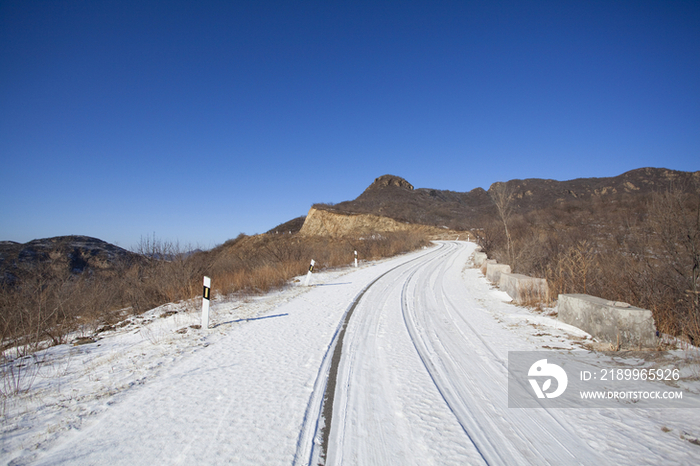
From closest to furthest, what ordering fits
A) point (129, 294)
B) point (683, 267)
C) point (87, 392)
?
point (87, 392)
point (683, 267)
point (129, 294)

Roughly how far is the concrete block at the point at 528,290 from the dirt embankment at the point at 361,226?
137ft

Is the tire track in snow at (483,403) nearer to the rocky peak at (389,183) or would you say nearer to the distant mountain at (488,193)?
the distant mountain at (488,193)

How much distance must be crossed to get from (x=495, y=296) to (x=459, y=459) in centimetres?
823

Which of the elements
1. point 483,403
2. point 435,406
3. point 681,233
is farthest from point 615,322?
point 435,406

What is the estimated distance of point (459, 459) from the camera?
252 centimetres

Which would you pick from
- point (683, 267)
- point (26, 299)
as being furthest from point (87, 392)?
point (683, 267)

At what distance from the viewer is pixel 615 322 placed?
4988 millimetres

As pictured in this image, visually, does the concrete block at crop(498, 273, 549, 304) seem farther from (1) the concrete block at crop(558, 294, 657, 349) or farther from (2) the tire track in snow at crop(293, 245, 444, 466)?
(2) the tire track in snow at crop(293, 245, 444, 466)

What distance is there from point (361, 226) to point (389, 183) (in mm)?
71339

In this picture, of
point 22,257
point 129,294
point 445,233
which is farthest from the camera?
point 445,233

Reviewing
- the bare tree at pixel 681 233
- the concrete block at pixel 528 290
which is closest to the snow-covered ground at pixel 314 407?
the concrete block at pixel 528 290

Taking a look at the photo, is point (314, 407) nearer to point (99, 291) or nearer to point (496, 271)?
point (99, 291)

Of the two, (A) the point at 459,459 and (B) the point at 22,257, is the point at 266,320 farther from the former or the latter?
(B) the point at 22,257

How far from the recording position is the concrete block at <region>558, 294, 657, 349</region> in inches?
185
